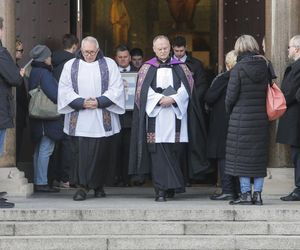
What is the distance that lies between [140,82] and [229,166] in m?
1.38

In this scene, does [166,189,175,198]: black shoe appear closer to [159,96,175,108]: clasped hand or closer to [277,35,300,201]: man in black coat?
[159,96,175,108]: clasped hand

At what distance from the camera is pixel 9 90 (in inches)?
402

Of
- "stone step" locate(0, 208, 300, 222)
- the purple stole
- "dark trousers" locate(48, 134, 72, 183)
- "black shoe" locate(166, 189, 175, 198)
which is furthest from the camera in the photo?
"dark trousers" locate(48, 134, 72, 183)

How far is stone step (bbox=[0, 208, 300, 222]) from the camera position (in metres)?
9.72

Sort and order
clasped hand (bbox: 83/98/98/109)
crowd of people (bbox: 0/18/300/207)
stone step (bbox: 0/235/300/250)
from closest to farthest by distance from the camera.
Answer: stone step (bbox: 0/235/300/250) → crowd of people (bbox: 0/18/300/207) → clasped hand (bbox: 83/98/98/109)

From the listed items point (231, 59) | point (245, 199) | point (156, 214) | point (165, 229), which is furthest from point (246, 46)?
point (165, 229)

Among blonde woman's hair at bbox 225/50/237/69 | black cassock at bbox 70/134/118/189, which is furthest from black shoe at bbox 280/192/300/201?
black cassock at bbox 70/134/118/189

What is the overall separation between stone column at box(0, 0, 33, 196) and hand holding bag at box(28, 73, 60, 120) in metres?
0.44

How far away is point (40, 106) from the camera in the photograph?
11.5m

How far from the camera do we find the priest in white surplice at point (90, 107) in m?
10.7

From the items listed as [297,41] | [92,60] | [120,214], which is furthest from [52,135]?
[297,41]

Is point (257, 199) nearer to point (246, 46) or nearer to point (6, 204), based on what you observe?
point (246, 46)

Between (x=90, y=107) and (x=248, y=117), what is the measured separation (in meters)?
1.71

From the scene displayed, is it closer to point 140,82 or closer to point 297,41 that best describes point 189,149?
point 140,82
